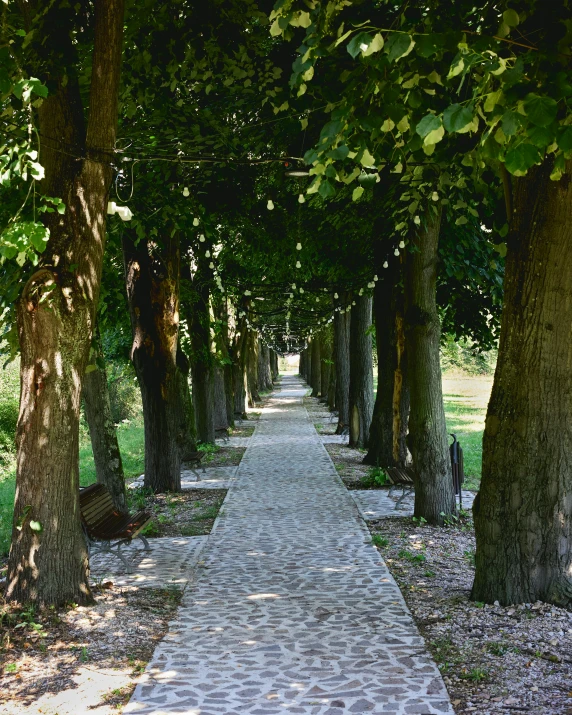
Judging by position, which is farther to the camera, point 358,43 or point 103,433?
point 103,433

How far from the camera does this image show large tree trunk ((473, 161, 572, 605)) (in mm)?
6094

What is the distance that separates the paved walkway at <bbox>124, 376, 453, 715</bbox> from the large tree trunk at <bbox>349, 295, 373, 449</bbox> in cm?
825

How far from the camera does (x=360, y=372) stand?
19.6 metres

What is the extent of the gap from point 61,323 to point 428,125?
3803 millimetres

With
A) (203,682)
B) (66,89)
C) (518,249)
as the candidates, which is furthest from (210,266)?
(203,682)

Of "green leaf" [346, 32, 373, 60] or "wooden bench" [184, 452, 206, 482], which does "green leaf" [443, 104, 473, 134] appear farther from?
"wooden bench" [184, 452, 206, 482]

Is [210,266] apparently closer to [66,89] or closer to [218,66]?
[218,66]

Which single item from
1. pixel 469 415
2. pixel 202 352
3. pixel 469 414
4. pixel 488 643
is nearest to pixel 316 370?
pixel 469 414

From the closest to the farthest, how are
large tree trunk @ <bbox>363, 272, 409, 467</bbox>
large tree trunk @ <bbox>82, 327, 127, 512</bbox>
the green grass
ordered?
large tree trunk @ <bbox>82, 327, 127, 512</bbox> → the green grass → large tree trunk @ <bbox>363, 272, 409, 467</bbox>

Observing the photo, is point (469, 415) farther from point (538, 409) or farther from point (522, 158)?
point (522, 158)

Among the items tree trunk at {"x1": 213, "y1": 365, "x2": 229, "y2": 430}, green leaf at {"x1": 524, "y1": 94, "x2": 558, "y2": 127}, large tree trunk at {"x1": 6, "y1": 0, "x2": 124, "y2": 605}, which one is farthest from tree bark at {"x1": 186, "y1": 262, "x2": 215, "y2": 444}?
green leaf at {"x1": 524, "y1": 94, "x2": 558, "y2": 127}

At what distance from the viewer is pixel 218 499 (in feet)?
44.0

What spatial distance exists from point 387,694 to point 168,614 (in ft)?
8.48

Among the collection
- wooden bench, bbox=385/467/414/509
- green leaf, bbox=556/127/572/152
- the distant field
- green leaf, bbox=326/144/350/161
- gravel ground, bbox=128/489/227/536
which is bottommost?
the distant field
